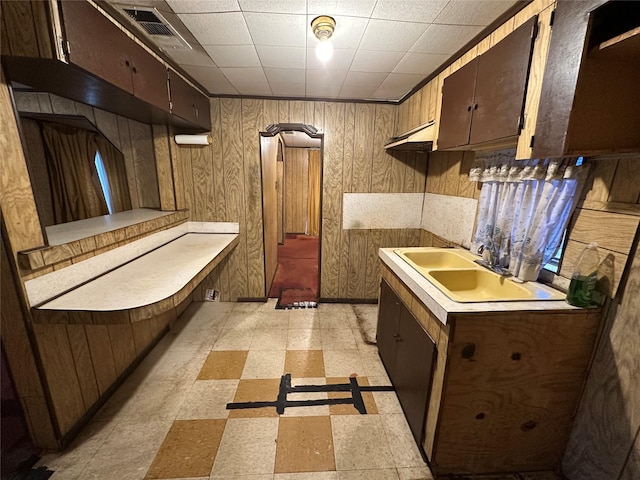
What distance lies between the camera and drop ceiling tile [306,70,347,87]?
2.08 metres

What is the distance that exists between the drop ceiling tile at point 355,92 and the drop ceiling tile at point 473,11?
1.06 meters

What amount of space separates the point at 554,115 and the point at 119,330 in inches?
106

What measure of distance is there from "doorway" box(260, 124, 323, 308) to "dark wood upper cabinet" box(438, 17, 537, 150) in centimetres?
146

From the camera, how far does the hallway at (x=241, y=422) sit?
136 cm

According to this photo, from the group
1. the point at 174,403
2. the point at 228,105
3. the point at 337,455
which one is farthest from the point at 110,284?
the point at 228,105

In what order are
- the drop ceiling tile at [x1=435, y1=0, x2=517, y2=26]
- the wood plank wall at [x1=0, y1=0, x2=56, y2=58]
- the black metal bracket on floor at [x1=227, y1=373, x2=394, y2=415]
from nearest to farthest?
the wood plank wall at [x1=0, y1=0, x2=56, y2=58] → the drop ceiling tile at [x1=435, y1=0, x2=517, y2=26] → the black metal bracket on floor at [x1=227, y1=373, x2=394, y2=415]

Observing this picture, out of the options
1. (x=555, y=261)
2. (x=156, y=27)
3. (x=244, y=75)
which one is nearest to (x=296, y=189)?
(x=244, y=75)

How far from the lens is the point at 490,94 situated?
1.31 metres

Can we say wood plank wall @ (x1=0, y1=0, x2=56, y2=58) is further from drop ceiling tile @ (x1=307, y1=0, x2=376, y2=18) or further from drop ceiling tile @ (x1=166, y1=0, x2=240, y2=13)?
drop ceiling tile @ (x1=307, y1=0, x2=376, y2=18)

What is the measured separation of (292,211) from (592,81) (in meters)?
6.12

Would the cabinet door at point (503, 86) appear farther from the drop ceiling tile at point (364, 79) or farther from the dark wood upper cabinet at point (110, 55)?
the dark wood upper cabinet at point (110, 55)

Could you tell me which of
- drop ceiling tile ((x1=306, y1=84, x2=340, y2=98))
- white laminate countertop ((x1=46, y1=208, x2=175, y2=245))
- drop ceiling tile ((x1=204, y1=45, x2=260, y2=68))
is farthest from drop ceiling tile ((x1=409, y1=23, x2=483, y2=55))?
white laminate countertop ((x1=46, y1=208, x2=175, y2=245))

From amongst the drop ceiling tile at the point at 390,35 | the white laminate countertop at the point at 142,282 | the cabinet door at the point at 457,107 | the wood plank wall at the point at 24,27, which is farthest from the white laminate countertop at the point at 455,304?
the wood plank wall at the point at 24,27

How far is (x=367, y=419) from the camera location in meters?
1.65
